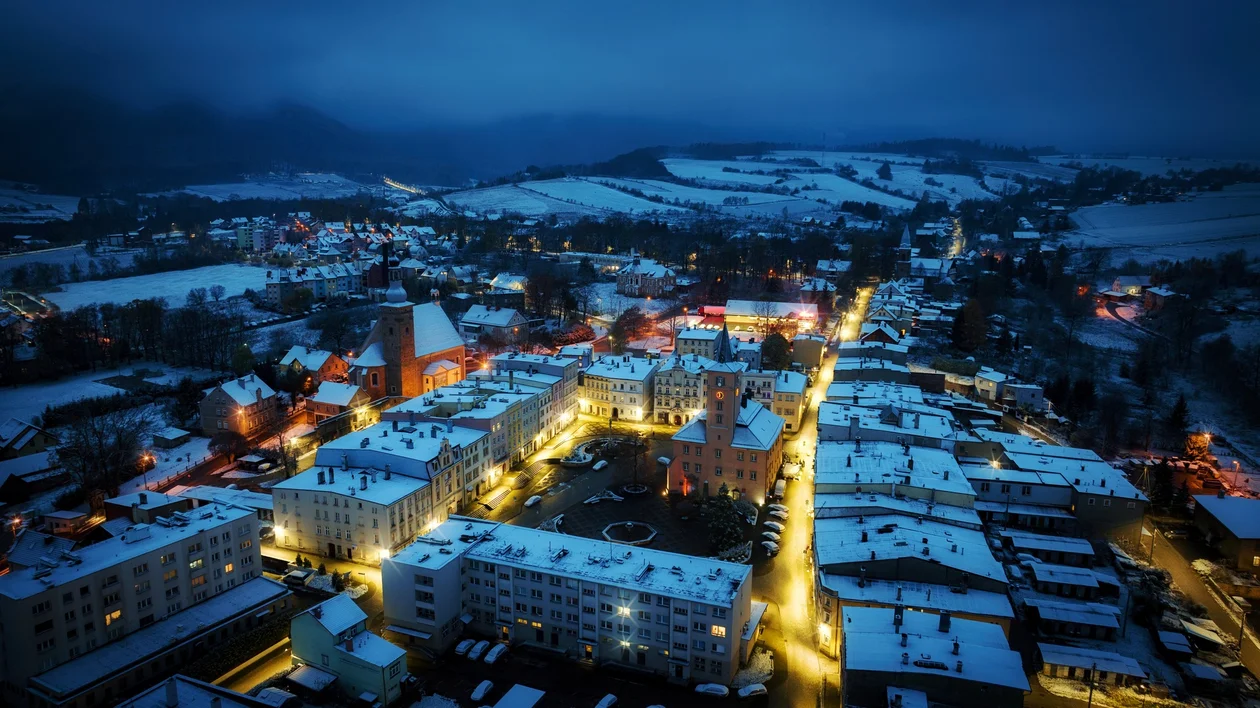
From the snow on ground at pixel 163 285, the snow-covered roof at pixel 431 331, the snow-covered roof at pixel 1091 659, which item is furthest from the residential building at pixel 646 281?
the snow-covered roof at pixel 1091 659

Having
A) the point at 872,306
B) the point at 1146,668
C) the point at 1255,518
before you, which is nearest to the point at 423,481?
the point at 1146,668

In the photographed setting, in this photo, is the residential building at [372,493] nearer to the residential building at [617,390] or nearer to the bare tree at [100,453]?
the bare tree at [100,453]

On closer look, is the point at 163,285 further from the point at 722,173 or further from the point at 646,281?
the point at 722,173

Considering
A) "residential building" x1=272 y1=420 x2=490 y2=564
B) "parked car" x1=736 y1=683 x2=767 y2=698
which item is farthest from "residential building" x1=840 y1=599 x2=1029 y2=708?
"residential building" x1=272 y1=420 x2=490 y2=564

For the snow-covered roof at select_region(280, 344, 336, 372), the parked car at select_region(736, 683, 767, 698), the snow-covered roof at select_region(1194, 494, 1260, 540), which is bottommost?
the parked car at select_region(736, 683, 767, 698)

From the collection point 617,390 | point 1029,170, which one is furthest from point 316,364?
point 1029,170

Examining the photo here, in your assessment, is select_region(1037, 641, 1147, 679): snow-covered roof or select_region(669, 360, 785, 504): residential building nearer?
select_region(1037, 641, 1147, 679): snow-covered roof

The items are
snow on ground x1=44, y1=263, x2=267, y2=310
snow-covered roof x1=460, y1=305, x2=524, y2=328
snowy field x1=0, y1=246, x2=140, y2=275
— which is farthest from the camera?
snow on ground x1=44, y1=263, x2=267, y2=310

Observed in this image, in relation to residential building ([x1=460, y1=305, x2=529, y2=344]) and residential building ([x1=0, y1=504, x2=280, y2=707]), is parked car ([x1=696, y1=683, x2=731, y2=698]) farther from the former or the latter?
residential building ([x1=460, y1=305, x2=529, y2=344])
